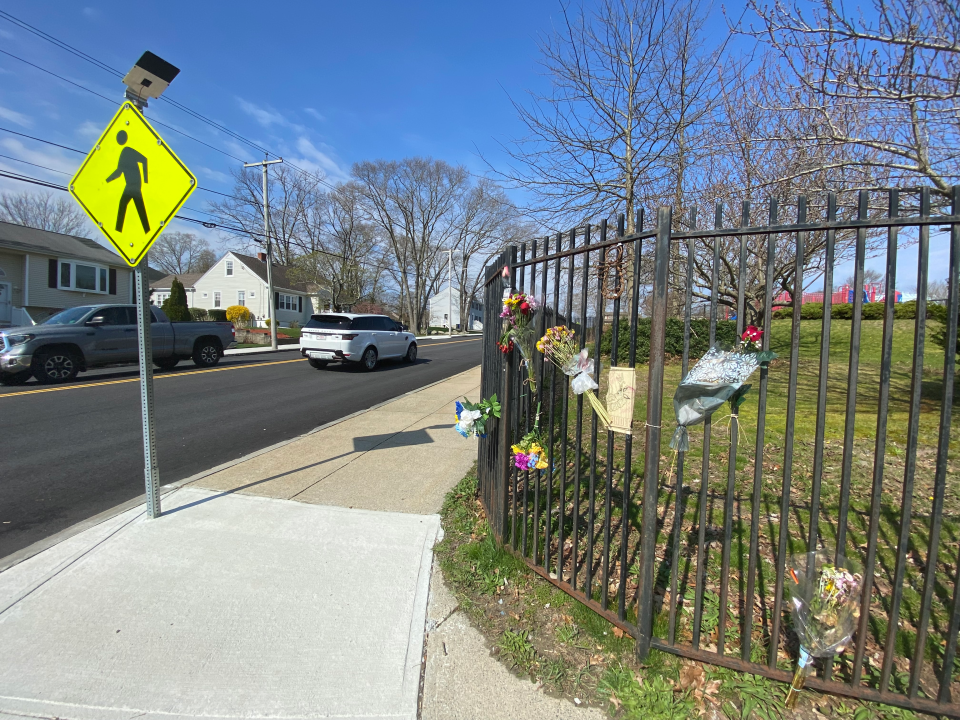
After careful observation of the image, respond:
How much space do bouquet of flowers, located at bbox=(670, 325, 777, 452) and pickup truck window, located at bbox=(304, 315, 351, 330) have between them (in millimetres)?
13094

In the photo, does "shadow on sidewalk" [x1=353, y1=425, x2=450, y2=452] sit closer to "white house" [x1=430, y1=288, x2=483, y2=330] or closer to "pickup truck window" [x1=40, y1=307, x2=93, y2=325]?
"pickup truck window" [x1=40, y1=307, x2=93, y2=325]

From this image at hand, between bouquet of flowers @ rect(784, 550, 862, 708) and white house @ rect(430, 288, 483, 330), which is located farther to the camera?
white house @ rect(430, 288, 483, 330)

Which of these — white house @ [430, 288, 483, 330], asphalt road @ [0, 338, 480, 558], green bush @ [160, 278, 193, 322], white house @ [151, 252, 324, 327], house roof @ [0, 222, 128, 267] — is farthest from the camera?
white house @ [430, 288, 483, 330]

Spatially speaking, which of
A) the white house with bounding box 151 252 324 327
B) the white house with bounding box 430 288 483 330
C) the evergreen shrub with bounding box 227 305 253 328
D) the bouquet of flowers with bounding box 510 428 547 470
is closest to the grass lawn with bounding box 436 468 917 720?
the bouquet of flowers with bounding box 510 428 547 470

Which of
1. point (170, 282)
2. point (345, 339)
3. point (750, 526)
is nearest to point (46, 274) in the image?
point (345, 339)

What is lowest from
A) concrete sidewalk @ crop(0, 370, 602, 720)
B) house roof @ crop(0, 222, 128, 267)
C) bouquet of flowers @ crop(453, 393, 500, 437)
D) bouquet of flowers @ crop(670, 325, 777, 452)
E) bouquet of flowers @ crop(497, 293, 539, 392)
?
concrete sidewalk @ crop(0, 370, 602, 720)

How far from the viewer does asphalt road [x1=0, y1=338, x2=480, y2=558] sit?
4.51 meters

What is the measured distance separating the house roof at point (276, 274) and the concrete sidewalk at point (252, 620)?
46237mm

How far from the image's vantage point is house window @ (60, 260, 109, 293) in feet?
85.3

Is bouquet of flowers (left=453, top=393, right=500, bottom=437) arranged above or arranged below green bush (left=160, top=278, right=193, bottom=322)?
below

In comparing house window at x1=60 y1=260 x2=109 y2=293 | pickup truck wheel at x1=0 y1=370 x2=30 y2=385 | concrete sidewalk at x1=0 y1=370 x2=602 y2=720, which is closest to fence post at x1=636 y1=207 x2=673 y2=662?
→ concrete sidewalk at x1=0 y1=370 x2=602 y2=720

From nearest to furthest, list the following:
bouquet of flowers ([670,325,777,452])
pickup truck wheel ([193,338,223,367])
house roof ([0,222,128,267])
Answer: bouquet of flowers ([670,325,777,452]) < pickup truck wheel ([193,338,223,367]) < house roof ([0,222,128,267])

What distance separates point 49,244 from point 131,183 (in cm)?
2859

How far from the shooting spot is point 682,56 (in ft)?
32.7
